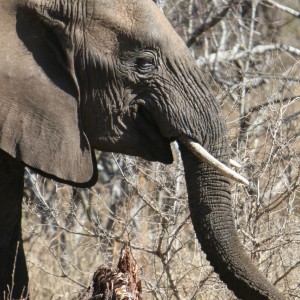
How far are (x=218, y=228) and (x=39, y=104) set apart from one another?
84 centimetres

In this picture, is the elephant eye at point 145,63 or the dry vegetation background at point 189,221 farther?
the dry vegetation background at point 189,221

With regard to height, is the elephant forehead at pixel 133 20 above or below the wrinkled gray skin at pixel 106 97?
above

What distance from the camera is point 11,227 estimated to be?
16.7ft

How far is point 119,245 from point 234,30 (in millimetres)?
2561

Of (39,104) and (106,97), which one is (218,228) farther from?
(39,104)

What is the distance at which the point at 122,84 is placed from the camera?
4.65 metres

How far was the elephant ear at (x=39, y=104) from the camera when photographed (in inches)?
179

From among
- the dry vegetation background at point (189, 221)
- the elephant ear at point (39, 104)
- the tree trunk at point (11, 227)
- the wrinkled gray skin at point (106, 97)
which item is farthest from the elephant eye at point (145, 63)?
the dry vegetation background at point (189, 221)

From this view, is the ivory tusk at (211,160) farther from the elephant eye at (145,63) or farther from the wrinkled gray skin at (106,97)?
the elephant eye at (145,63)

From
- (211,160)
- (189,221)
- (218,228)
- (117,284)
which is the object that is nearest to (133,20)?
(211,160)

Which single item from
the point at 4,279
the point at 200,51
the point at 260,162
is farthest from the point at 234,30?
the point at 4,279

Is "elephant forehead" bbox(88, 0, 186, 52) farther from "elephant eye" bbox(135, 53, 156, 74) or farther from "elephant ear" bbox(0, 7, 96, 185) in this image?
"elephant ear" bbox(0, 7, 96, 185)

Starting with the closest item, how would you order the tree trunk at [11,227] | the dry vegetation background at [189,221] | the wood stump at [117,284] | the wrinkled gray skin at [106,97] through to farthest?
1. the wood stump at [117,284]
2. the wrinkled gray skin at [106,97]
3. the tree trunk at [11,227]
4. the dry vegetation background at [189,221]

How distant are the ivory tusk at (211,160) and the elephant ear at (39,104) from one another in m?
0.42
